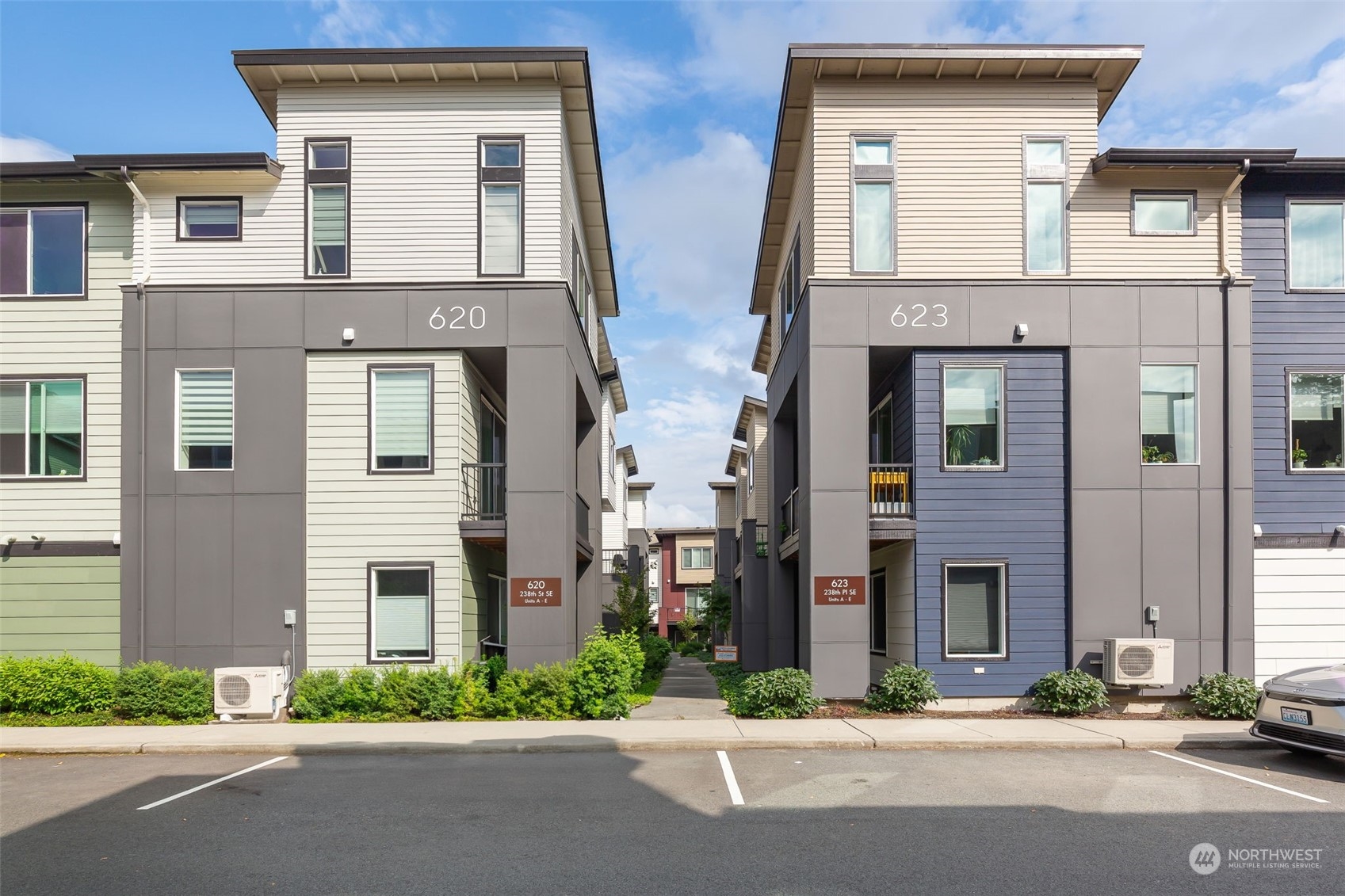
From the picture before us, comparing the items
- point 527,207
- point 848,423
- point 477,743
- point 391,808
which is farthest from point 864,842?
point 527,207

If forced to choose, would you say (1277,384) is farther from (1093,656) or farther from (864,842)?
(864,842)

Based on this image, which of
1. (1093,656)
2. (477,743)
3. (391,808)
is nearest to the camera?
(391,808)

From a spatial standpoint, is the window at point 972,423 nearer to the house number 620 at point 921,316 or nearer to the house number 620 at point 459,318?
the house number 620 at point 921,316

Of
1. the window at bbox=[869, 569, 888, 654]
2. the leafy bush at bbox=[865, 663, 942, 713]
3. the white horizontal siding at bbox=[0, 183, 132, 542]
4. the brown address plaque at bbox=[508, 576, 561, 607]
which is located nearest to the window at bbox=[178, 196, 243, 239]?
the white horizontal siding at bbox=[0, 183, 132, 542]

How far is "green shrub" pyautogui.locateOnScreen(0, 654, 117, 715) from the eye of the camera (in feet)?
50.6

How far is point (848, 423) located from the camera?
53.4ft

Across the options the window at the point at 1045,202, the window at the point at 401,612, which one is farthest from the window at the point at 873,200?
the window at the point at 401,612

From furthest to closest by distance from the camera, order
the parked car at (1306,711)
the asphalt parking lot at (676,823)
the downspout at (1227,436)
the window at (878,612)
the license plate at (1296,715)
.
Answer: the window at (878,612) → the downspout at (1227,436) → the license plate at (1296,715) → the parked car at (1306,711) → the asphalt parking lot at (676,823)

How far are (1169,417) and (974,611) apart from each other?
4612 mm

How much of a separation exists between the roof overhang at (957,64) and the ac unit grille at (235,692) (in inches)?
522

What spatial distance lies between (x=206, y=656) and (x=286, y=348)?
17.3 ft

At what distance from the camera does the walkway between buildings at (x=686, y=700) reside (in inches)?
651

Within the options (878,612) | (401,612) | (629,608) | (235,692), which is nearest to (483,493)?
(401,612)

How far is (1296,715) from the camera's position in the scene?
11531 mm
